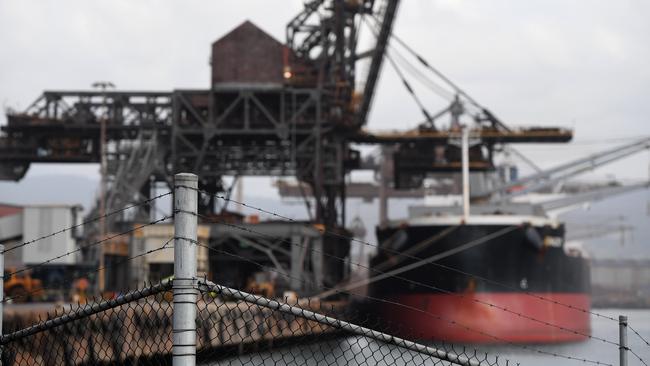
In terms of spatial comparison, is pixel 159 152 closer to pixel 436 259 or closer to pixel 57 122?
pixel 57 122

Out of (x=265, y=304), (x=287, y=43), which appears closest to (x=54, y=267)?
(x=287, y=43)

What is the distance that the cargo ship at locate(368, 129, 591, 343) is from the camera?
5673 centimetres

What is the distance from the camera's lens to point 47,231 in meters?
70.5

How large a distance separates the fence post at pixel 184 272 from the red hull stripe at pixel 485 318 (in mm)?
45989

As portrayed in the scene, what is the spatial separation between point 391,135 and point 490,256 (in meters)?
20.8

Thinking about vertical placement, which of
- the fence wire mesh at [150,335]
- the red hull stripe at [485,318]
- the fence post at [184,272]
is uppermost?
the fence post at [184,272]

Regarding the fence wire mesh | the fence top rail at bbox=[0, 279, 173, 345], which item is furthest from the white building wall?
the fence top rail at bbox=[0, 279, 173, 345]

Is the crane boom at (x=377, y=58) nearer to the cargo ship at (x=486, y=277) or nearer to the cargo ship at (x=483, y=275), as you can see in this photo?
the cargo ship at (x=483, y=275)

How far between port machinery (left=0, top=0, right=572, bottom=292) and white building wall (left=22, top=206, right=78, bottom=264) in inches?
172

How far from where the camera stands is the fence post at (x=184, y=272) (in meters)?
9.01

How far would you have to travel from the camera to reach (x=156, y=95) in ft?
246

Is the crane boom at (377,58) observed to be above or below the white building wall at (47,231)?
above

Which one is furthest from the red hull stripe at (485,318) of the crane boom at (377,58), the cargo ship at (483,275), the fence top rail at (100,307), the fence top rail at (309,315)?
the fence top rail at (309,315)

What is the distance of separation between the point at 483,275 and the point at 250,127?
21.5 metres
